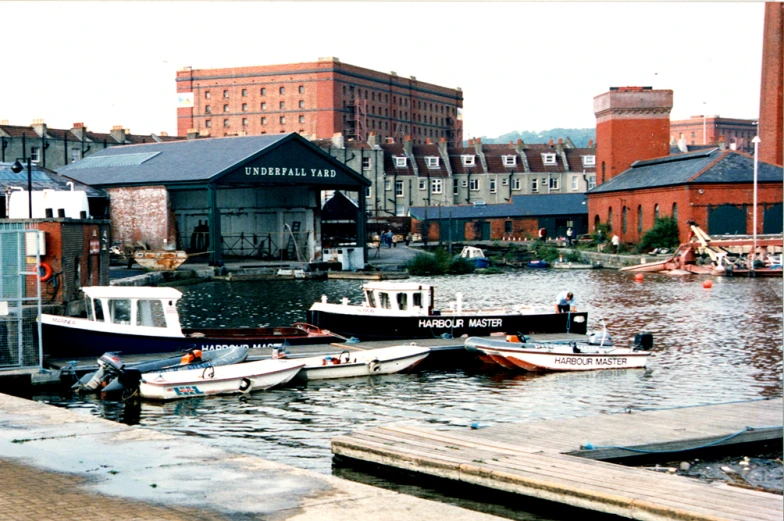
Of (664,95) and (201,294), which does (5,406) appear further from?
(664,95)

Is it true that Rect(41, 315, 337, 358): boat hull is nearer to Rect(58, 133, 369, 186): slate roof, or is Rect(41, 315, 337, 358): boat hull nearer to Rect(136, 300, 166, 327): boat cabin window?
Rect(136, 300, 166, 327): boat cabin window

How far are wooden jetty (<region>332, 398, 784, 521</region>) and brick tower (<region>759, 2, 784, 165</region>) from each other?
234ft

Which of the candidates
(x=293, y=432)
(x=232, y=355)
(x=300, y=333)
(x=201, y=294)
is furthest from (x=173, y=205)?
(x=293, y=432)

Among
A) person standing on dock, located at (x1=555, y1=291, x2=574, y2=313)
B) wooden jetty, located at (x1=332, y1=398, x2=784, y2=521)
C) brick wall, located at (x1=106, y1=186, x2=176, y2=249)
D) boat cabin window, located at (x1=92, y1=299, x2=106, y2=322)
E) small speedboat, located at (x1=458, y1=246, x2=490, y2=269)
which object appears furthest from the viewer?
small speedboat, located at (x1=458, y1=246, x2=490, y2=269)

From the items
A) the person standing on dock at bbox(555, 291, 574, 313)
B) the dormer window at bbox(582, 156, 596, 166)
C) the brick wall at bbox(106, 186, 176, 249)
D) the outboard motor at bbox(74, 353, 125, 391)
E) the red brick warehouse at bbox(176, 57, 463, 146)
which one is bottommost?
the outboard motor at bbox(74, 353, 125, 391)

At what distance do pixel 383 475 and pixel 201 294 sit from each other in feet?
141

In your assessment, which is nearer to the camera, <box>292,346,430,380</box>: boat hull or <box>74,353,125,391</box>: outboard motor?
<box>74,353,125,391</box>: outboard motor

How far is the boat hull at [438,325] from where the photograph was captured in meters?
34.7

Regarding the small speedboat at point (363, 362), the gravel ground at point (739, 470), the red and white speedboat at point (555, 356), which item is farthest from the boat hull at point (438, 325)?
the gravel ground at point (739, 470)

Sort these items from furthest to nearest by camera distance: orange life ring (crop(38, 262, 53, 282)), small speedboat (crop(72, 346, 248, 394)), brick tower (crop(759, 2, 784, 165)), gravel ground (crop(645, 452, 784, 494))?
brick tower (crop(759, 2, 784, 165)) < orange life ring (crop(38, 262, 53, 282)) < small speedboat (crop(72, 346, 248, 394)) < gravel ground (crop(645, 452, 784, 494))

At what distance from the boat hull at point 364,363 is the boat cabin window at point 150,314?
4.84 meters

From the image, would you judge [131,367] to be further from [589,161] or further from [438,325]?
[589,161]

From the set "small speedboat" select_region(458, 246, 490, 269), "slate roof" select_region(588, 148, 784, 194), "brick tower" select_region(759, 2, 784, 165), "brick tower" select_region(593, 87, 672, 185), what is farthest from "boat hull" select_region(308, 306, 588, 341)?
"brick tower" select_region(593, 87, 672, 185)

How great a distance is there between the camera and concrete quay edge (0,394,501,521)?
1195cm
